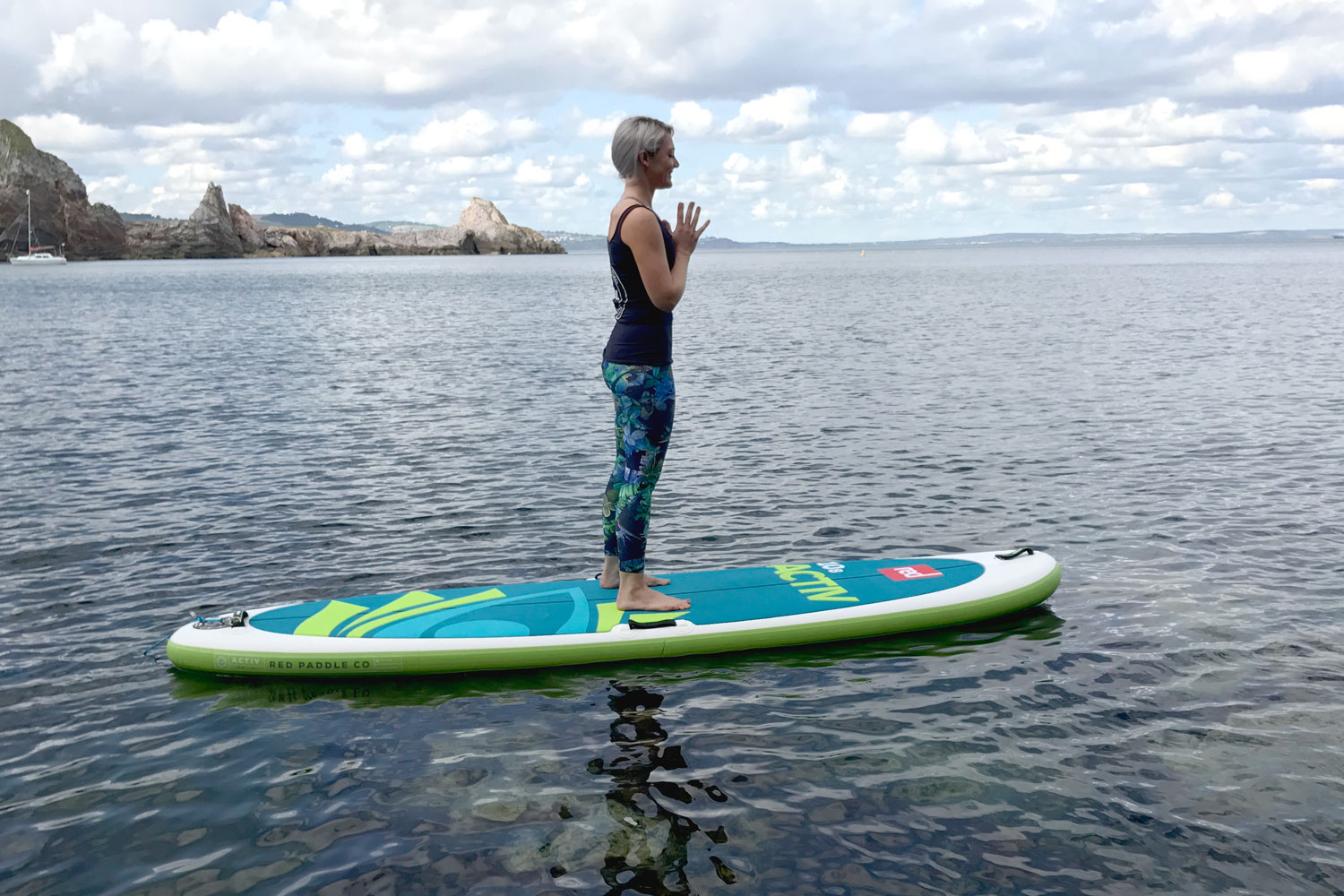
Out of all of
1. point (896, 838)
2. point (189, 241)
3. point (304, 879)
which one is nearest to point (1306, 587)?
point (896, 838)

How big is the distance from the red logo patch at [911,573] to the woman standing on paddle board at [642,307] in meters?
2.42

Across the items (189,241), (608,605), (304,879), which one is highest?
(189,241)

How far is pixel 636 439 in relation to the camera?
23.6 feet

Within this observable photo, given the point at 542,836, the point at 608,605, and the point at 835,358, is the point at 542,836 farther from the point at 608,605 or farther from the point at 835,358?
the point at 835,358

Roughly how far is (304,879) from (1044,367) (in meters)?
25.1

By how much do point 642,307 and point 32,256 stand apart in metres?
168

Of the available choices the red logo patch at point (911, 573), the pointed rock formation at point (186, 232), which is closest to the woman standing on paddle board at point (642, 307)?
the red logo patch at point (911, 573)

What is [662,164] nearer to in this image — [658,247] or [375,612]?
[658,247]

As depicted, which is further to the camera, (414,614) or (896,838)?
(414,614)

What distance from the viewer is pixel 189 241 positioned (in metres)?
184

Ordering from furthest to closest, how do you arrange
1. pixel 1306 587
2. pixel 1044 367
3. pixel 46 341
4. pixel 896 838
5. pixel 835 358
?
1. pixel 46 341
2. pixel 835 358
3. pixel 1044 367
4. pixel 1306 587
5. pixel 896 838

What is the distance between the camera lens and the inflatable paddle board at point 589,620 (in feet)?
24.2

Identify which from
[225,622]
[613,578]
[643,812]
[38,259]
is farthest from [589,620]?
[38,259]

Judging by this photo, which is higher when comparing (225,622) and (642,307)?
(642,307)
